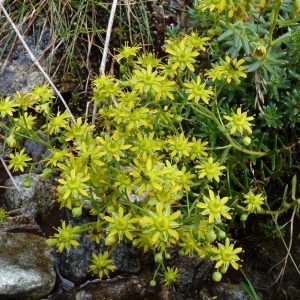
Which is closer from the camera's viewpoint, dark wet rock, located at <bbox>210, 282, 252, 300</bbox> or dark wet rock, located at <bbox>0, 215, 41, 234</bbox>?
dark wet rock, located at <bbox>210, 282, 252, 300</bbox>

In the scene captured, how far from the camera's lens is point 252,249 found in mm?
2248

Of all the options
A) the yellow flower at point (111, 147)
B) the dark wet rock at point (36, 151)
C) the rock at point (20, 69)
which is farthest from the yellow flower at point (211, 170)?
the rock at point (20, 69)

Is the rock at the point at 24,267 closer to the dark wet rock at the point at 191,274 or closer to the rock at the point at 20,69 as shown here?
the dark wet rock at the point at 191,274

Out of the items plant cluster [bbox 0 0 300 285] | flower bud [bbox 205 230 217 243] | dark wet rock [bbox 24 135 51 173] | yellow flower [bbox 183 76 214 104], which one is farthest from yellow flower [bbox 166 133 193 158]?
dark wet rock [bbox 24 135 51 173]

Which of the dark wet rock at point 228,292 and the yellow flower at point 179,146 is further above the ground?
the yellow flower at point 179,146

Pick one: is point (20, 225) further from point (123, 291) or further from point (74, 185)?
point (74, 185)

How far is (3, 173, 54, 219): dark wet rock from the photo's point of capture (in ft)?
7.68

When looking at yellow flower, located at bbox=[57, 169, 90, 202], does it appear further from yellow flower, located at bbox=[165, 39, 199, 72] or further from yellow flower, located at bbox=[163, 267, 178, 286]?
yellow flower, located at bbox=[163, 267, 178, 286]

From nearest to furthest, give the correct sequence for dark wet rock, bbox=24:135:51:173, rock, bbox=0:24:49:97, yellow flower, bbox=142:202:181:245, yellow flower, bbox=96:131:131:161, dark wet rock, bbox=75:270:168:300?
1. yellow flower, bbox=142:202:181:245
2. yellow flower, bbox=96:131:131:161
3. dark wet rock, bbox=75:270:168:300
4. dark wet rock, bbox=24:135:51:173
5. rock, bbox=0:24:49:97

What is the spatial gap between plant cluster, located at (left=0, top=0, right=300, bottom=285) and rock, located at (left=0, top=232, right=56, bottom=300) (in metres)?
0.39

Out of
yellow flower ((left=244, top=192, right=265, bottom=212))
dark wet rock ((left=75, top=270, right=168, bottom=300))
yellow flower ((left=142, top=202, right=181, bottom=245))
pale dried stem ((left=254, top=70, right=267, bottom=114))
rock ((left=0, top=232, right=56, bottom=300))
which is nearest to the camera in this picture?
yellow flower ((left=142, top=202, right=181, bottom=245))

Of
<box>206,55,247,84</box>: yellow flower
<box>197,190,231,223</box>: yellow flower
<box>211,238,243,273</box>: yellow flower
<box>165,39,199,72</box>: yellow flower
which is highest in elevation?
<box>165,39,199,72</box>: yellow flower

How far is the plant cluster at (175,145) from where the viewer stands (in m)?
1.54

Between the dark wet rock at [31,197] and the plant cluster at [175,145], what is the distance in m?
0.58
